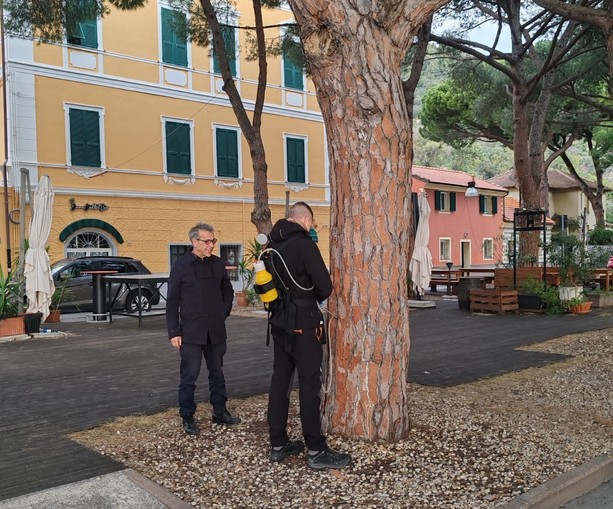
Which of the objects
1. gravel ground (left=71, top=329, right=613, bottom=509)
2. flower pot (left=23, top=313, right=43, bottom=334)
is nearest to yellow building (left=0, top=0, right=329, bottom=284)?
flower pot (left=23, top=313, right=43, bottom=334)

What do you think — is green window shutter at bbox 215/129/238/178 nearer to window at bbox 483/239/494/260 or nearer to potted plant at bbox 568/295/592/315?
potted plant at bbox 568/295/592/315

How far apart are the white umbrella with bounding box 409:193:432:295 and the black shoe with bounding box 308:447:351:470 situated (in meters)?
10.7

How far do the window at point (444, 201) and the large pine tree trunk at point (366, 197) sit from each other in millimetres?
33050

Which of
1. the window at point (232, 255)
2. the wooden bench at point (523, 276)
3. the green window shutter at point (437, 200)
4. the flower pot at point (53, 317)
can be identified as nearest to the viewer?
the flower pot at point (53, 317)

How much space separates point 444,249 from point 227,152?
19136 mm

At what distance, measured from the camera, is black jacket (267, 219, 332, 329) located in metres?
4.06

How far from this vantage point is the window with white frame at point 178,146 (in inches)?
832

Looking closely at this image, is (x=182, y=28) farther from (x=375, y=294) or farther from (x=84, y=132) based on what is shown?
(x=375, y=294)

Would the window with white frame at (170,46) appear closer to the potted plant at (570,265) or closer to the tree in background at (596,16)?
the potted plant at (570,265)

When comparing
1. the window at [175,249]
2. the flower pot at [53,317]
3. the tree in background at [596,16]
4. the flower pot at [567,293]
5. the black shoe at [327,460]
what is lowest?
the black shoe at [327,460]

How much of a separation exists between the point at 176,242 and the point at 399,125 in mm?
17298

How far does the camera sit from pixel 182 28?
55.2 ft

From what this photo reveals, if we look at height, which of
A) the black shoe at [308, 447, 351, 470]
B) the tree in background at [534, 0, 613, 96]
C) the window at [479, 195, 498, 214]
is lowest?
the black shoe at [308, 447, 351, 470]

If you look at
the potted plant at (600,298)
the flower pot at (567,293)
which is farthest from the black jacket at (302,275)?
the potted plant at (600,298)
